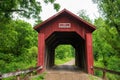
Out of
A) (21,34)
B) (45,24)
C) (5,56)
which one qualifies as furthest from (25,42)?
(45,24)

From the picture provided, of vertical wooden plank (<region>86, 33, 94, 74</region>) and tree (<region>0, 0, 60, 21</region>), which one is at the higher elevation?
tree (<region>0, 0, 60, 21</region>)

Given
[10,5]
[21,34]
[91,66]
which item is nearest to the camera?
[10,5]

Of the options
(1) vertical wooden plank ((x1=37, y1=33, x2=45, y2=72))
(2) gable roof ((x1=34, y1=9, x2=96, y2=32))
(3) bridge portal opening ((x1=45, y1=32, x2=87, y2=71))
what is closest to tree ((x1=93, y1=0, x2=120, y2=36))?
(2) gable roof ((x1=34, y1=9, x2=96, y2=32))

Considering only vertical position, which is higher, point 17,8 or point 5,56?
point 17,8

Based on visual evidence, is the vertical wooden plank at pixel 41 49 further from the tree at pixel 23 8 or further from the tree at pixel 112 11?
the tree at pixel 112 11

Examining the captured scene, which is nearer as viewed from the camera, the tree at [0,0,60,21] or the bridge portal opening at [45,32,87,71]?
the tree at [0,0,60,21]

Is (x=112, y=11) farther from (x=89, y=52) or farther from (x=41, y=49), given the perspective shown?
(x=41, y=49)

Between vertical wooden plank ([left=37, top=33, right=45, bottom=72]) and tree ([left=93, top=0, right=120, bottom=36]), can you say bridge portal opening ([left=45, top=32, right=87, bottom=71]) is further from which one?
tree ([left=93, top=0, right=120, bottom=36])

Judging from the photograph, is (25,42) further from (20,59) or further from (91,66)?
(91,66)

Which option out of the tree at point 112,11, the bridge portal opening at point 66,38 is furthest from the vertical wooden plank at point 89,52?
the tree at point 112,11

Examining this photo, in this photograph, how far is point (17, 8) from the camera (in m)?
16.0

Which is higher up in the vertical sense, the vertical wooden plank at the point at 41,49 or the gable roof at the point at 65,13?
the gable roof at the point at 65,13

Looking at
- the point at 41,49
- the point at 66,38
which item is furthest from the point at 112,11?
the point at 66,38

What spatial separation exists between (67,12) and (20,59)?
18.5m
